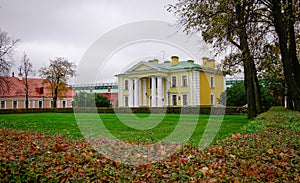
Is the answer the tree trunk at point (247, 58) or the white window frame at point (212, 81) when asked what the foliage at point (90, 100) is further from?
the tree trunk at point (247, 58)

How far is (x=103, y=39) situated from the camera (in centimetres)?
840

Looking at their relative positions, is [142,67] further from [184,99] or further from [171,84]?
[184,99]

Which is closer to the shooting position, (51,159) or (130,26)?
(51,159)

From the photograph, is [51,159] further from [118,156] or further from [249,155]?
[249,155]

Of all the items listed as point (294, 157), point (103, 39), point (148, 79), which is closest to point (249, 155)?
point (294, 157)

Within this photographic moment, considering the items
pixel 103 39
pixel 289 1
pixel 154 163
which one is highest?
pixel 289 1

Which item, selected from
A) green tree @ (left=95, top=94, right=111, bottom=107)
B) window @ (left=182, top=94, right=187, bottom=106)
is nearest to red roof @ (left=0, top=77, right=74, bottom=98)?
green tree @ (left=95, top=94, right=111, bottom=107)

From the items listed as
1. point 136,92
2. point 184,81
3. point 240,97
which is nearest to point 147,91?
point 136,92

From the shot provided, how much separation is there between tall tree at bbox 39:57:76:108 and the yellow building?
8.04 m

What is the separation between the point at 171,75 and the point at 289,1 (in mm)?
30203

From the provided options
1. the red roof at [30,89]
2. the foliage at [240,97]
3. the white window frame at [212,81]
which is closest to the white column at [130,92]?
the white window frame at [212,81]

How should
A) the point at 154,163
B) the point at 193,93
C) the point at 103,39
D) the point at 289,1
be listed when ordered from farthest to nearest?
the point at 193,93 < the point at 289,1 < the point at 103,39 < the point at 154,163

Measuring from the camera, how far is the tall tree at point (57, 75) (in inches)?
1678

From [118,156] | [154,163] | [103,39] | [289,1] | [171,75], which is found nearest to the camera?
[154,163]
